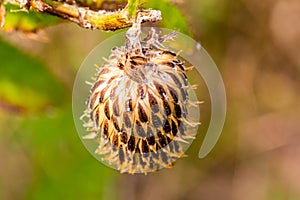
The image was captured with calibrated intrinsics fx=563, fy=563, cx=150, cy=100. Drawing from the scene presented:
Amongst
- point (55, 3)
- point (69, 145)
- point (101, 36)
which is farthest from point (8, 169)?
point (55, 3)

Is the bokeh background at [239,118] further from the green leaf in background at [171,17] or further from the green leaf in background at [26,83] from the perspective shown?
the green leaf in background at [171,17]

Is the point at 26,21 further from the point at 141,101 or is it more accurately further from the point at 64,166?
the point at 64,166

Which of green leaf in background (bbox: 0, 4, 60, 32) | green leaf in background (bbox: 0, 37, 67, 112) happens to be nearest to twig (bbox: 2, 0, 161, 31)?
green leaf in background (bbox: 0, 4, 60, 32)

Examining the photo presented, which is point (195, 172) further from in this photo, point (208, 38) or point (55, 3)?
point (55, 3)

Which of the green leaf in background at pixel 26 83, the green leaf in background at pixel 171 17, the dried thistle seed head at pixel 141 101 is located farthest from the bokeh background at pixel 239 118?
the dried thistle seed head at pixel 141 101

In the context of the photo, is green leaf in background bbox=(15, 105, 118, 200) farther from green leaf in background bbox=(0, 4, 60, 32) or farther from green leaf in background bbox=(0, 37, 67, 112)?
green leaf in background bbox=(0, 4, 60, 32)
